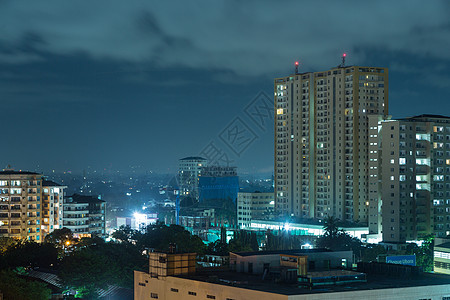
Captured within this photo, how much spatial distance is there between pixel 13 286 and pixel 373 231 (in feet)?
147

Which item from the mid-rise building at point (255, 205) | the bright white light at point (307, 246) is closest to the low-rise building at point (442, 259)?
the bright white light at point (307, 246)

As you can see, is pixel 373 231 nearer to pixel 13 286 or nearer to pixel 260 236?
A: pixel 260 236

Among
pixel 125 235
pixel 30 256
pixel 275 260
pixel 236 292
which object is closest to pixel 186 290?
pixel 236 292

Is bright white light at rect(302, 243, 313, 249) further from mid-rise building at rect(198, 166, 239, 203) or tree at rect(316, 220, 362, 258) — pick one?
mid-rise building at rect(198, 166, 239, 203)

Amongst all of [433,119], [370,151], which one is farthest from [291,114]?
[433,119]

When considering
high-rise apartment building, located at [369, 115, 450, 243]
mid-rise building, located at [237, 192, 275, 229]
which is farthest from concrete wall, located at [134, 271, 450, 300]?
mid-rise building, located at [237, 192, 275, 229]

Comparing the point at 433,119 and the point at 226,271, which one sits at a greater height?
the point at 433,119

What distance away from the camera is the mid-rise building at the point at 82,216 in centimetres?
7456

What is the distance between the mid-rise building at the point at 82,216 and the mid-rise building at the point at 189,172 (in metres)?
87.5

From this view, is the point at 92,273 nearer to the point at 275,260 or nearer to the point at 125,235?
the point at 275,260

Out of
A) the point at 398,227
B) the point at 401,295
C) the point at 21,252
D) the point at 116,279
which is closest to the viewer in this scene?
the point at 401,295

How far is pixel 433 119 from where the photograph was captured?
67312 millimetres

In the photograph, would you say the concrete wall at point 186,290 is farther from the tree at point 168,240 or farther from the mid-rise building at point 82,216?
the mid-rise building at point 82,216

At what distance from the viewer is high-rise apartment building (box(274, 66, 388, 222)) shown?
7606cm
